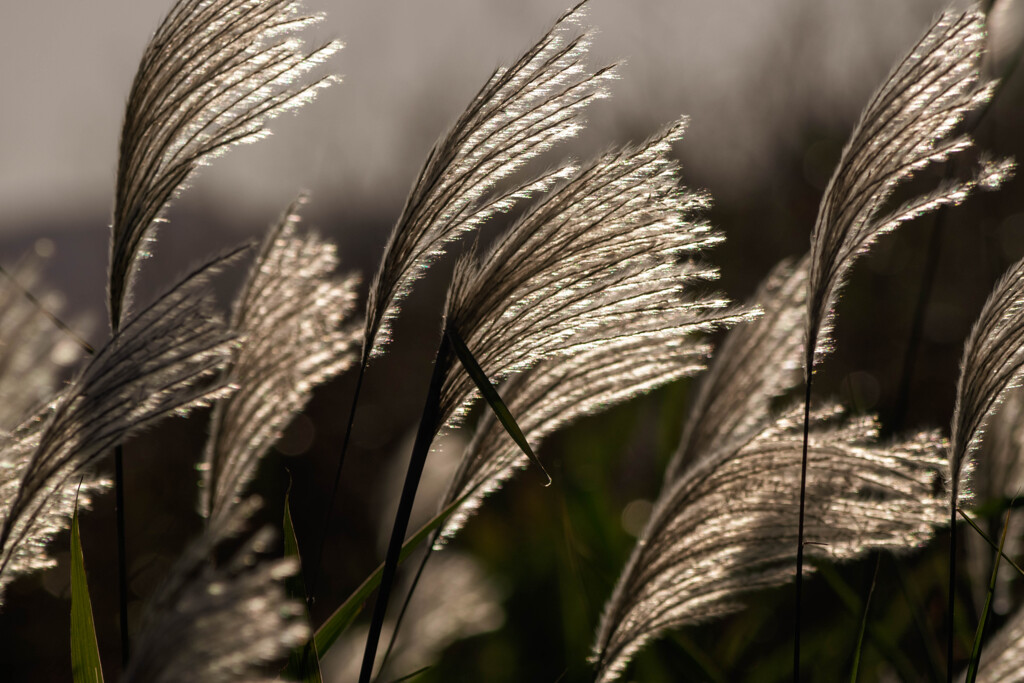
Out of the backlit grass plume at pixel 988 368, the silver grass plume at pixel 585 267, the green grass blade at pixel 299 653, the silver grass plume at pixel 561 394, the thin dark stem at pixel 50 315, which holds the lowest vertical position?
the green grass blade at pixel 299 653

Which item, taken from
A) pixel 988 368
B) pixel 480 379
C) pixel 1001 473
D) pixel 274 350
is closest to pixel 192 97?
pixel 274 350

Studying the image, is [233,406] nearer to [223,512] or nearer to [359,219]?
[223,512]

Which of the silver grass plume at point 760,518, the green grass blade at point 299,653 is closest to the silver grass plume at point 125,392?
the green grass blade at point 299,653

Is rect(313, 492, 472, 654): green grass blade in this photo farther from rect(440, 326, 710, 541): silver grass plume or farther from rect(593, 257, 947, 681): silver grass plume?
rect(593, 257, 947, 681): silver grass plume

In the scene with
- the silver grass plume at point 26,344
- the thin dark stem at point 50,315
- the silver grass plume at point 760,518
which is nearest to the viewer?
the silver grass plume at point 760,518

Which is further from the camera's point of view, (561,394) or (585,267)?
(561,394)

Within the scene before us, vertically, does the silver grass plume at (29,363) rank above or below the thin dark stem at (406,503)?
Result: above

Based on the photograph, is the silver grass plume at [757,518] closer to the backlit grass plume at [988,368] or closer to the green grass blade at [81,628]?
the backlit grass plume at [988,368]

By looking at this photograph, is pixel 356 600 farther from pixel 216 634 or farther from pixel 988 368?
pixel 988 368
